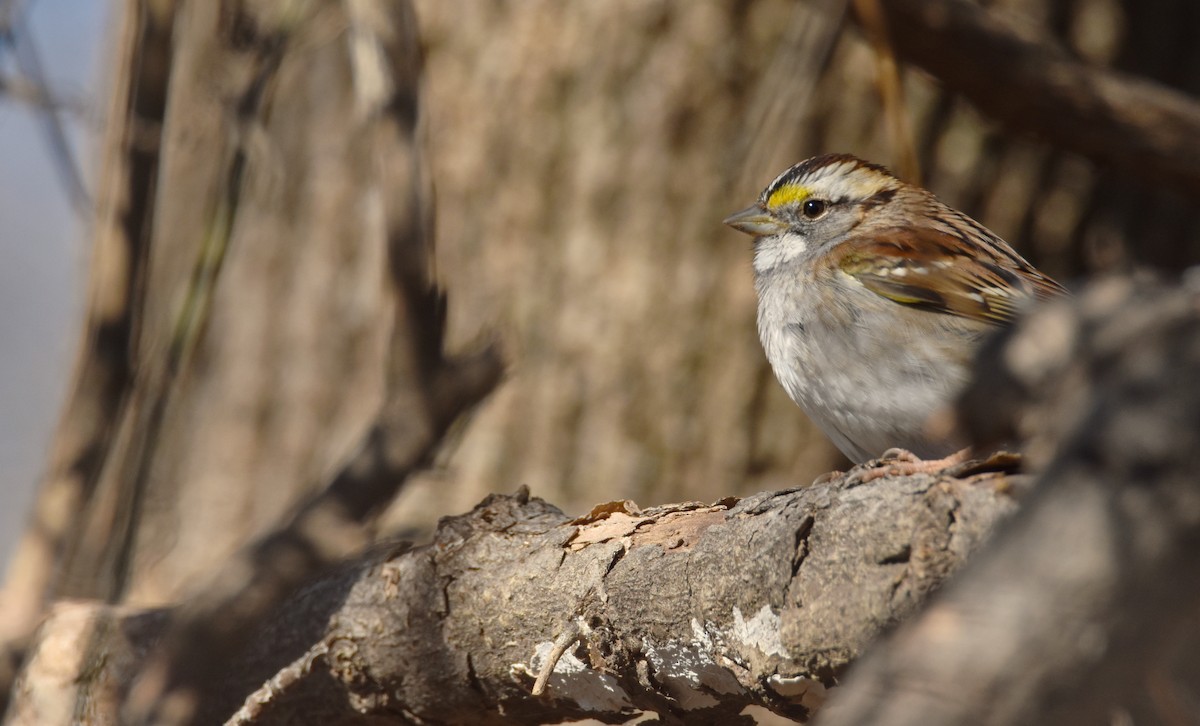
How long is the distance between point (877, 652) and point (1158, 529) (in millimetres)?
226

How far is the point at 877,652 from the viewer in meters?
0.98

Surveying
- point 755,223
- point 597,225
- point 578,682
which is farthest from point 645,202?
point 578,682

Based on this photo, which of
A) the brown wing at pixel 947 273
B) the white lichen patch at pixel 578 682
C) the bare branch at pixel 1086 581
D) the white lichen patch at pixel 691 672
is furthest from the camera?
the brown wing at pixel 947 273

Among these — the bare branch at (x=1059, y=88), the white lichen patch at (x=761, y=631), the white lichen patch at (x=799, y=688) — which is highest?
the bare branch at (x=1059, y=88)

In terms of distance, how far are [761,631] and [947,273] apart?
1535 millimetres

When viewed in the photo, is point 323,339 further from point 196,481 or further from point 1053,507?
point 1053,507

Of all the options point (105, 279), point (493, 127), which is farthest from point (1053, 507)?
point (493, 127)

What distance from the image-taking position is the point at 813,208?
3.61 metres

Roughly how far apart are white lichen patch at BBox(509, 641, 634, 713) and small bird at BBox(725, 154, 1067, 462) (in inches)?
31.1

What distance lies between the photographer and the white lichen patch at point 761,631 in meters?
→ 1.80

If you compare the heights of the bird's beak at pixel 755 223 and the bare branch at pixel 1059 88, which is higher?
the bare branch at pixel 1059 88

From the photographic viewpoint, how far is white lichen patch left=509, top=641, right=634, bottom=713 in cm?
212

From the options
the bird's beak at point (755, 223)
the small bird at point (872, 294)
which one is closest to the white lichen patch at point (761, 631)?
the small bird at point (872, 294)

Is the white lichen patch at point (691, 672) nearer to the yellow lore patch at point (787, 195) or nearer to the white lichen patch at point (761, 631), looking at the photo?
the white lichen patch at point (761, 631)
